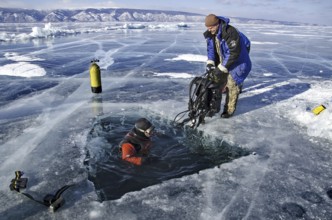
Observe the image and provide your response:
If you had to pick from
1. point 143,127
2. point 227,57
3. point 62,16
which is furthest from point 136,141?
point 62,16

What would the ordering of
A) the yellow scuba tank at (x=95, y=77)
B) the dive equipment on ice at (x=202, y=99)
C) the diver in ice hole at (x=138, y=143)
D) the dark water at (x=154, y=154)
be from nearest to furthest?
1. the dark water at (x=154, y=154)
2. the diver in ice hole at (x=138, y=143)
3. the dive equipment on ice at (x=202, y=99)
4. the yellow scuba tank at (x=95, y=77)

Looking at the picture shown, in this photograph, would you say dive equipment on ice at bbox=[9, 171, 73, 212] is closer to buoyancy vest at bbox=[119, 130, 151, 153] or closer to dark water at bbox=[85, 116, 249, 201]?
dark water at bbox=[85, 116, 249, 201]

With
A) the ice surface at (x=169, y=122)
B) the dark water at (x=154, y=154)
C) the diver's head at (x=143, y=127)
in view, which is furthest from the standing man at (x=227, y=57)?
the diver's head at (x=143, y=127)

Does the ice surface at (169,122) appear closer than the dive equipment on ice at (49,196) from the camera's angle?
No

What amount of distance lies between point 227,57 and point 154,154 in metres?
2.29

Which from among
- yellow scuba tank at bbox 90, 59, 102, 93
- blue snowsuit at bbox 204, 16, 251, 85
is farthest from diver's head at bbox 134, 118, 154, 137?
yellow scuba tank at bbox 90, 59, 102, 93

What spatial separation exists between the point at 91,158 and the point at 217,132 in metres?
2.26

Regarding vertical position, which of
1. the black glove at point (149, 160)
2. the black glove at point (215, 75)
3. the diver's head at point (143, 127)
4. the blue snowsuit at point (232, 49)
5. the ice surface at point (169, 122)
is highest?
the blue snowsuit at point (232, 49)

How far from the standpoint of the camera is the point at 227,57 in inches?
213

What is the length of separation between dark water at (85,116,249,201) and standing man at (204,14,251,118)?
1.18m

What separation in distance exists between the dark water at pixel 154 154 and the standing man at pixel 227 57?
1.18 meters

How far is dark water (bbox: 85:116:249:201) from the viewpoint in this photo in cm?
387

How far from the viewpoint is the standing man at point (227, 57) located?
5180 millimetres

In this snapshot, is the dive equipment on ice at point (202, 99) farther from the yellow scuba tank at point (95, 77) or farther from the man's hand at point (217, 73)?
the yellow scuba tank at point (95, 77)
